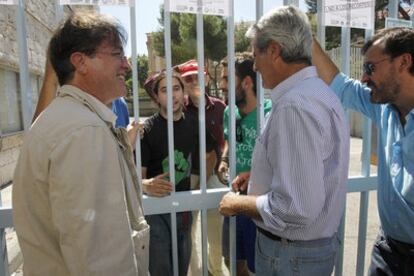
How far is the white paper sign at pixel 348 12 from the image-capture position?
78.3 inches

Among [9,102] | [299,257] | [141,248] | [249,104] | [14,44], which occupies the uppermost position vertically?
[14,44]

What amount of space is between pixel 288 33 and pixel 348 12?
Answer: 714mm

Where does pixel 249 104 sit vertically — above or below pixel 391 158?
above

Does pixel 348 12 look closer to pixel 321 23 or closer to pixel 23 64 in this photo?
pixel 321 23

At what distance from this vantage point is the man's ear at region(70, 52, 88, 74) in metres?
1.25

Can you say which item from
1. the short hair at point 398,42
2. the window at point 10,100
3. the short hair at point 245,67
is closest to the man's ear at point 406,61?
the short hair at point 398,42

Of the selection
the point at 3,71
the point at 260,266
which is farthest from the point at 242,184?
the point at 3,71

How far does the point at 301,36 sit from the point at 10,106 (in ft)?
20.6

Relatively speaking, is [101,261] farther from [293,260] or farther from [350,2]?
[350,2]

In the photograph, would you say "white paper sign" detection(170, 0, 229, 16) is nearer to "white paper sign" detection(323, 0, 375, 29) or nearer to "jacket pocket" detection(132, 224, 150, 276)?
"white paper sign" detection(323, 0, 375, 29)

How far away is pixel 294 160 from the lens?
1383 millimetres

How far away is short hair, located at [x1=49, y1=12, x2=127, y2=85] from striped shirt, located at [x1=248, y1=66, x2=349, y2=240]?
2.36ft

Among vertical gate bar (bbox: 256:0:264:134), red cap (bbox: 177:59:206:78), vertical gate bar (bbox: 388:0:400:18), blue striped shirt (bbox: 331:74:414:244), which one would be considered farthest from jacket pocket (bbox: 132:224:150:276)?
vertical gate bar (bbox: 388:0:400:18)

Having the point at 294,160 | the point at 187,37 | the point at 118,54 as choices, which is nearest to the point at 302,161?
the point at 294,160
